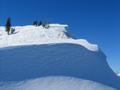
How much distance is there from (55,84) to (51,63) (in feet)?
7.44

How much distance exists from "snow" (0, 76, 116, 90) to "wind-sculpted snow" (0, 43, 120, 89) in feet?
1.44

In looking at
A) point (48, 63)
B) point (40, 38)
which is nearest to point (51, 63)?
point (48, 63)

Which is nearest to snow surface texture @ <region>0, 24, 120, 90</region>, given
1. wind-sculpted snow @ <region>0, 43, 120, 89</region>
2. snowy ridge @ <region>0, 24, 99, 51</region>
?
wind-sculpted snow @ <region>0, 43, 120, 89</region>

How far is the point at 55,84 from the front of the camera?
21.1 m

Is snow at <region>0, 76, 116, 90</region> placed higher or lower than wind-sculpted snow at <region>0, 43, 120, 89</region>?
lower

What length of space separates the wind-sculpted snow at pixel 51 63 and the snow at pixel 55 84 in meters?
0.44

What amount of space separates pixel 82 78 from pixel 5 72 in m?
6.16

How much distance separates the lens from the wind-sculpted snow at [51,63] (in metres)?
21.0

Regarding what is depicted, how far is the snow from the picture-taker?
1984 centimetres

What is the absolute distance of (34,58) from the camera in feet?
74.0

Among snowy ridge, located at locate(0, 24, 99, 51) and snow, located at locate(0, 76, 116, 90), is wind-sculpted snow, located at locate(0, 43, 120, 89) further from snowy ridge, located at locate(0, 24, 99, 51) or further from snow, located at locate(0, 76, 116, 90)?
snowy ridge, located at locate(0, 24, 99, 51)

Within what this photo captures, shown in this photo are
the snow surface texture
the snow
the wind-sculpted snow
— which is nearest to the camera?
the snow

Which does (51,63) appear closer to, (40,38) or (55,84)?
(55,84)

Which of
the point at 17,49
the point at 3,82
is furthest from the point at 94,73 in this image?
the point at 3,82
